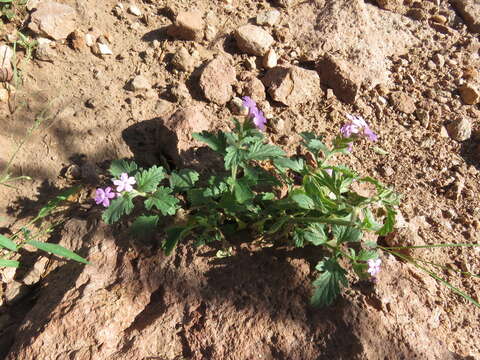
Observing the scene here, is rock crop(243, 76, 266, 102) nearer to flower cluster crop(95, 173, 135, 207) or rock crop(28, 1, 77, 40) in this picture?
flower cluster crop(95, 173, 135, 207)

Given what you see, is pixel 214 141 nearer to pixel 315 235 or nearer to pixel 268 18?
pixel 315 235

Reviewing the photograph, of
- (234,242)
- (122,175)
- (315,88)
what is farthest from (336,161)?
(122,175)

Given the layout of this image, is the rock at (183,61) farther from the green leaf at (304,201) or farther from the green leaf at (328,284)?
the green leaf at (328,284)

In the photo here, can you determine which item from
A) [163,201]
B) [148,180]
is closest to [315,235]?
[163,201]

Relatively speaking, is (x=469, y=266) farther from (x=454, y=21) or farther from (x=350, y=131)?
(x=454, y=21)

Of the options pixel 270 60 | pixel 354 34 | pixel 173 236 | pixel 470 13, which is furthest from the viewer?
pixel 470 13

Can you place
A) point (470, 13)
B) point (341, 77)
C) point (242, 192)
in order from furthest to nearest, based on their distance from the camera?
point (470, 13), point (341, 77), point (242, 192)

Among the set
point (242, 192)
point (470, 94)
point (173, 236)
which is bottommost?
point (173, 236)

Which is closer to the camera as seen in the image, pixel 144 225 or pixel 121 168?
pixel 144 225
